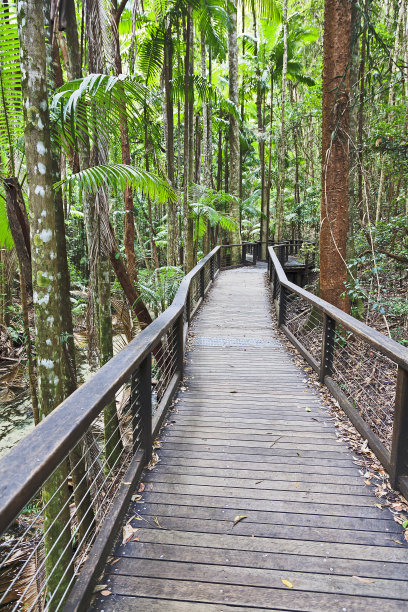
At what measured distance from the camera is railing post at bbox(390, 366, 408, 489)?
96.1 inches

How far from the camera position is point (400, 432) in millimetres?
2504

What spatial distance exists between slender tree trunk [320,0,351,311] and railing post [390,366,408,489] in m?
3.33

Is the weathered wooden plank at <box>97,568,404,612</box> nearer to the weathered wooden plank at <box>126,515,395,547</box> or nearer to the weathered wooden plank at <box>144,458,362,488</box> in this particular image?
the weathered wooden plank at <box>126,515,395,547</box>

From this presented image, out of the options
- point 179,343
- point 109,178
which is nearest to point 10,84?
point 109,178

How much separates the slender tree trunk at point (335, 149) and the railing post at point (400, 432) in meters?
3.33

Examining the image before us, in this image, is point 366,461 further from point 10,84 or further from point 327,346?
point 10,84

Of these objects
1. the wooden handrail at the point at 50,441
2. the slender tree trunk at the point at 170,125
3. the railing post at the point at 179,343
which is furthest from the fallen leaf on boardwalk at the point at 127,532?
the slender tree trunk at the point at 170,125

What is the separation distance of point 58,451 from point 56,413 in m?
0.32

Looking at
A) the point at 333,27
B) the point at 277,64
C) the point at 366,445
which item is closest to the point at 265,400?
the point at 366,445

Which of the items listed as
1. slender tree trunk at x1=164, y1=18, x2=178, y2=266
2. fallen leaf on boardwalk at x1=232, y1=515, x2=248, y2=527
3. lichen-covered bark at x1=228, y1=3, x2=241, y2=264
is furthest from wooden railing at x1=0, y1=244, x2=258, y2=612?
lichen-covered bark at x1=228, y1=3, x2=241, y2=264

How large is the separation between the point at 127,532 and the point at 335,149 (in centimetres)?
545

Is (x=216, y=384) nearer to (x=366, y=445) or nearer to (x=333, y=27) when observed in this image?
(x=366, y=445)

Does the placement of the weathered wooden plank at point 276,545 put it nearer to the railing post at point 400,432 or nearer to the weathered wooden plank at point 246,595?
the weathered wooden plank at point 246,595

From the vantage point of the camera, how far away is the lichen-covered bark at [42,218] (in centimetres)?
220
